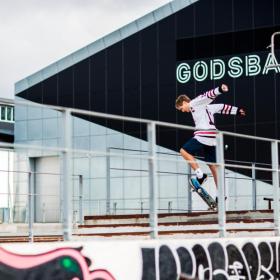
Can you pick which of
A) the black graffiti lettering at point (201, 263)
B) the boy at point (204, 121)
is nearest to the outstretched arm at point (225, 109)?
the boy at point (204, 121)

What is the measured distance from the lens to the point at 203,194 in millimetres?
13812

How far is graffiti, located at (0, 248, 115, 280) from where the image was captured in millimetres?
7434

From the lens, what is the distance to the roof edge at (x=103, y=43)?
40906mm

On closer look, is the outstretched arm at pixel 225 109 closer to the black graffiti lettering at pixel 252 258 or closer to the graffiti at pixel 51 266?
the black graffiti lettering at pixel 252 258

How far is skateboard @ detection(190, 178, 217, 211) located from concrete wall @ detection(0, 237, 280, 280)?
83.1 inches

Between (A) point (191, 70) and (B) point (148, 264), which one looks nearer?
(B) point (148, 264)

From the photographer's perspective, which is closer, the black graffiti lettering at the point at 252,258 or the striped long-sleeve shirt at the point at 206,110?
the black graffiti lettering at the point at 252,258

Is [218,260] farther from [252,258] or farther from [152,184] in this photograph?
[152,184]

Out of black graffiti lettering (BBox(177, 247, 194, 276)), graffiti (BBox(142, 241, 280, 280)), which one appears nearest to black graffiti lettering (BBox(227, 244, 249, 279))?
graffiti (BBox(142, 241, 280, 280))

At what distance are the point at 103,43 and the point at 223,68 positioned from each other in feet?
22.6

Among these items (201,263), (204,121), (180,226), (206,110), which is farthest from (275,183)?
(206,110)

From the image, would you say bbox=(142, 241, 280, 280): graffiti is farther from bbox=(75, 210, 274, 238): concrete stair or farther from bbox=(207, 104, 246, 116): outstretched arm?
bbox=(207, 104, 246, 116): outstretched arm

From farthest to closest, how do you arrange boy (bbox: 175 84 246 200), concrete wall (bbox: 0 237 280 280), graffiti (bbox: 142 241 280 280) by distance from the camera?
boy (bbox: 175 84 246 200)
graffiti (bbox: 142 241 280 280)
concrete wall (bbox: 0 237 280 280)

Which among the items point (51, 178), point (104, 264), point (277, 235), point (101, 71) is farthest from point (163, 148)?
point (104, 264)
